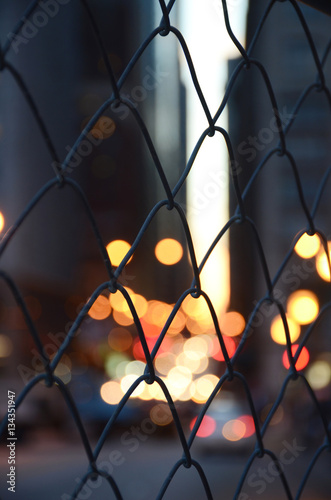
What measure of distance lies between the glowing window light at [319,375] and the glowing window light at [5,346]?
877 cm

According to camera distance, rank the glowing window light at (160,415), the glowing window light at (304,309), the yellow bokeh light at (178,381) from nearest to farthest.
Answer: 1. the glowing window light at (160,415)
2. the yellow bokeh light at (178,381)
3. the glowing window light at (304,309)

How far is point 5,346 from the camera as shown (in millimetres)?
16312

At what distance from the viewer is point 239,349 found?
99cm

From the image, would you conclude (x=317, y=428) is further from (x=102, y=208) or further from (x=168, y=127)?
(x=168, y=127)

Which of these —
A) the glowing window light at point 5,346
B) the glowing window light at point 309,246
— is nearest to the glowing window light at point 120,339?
the glowing window light at point 5,346

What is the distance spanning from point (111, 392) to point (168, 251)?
15.1 m

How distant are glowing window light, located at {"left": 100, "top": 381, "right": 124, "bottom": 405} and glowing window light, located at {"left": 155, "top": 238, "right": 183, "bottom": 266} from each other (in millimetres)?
13702

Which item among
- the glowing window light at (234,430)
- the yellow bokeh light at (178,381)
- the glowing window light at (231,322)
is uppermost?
the glowing window light at (231,322)

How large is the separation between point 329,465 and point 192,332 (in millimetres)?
25872

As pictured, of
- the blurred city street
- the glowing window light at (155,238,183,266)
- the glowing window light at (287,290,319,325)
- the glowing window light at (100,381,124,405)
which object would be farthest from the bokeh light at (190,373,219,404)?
the glowing window light at (155,238,183,266)

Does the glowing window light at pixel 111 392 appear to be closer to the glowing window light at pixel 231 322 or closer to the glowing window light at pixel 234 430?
the glowing window light at pixel 234 430

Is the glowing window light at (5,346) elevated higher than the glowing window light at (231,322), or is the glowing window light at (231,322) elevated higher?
the glowing window light at (231,322)
